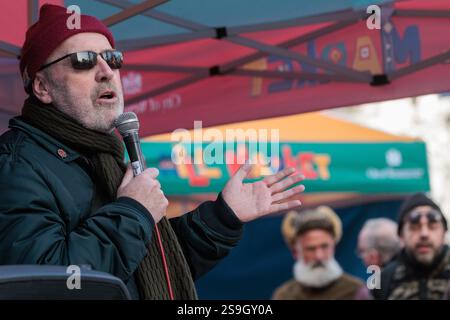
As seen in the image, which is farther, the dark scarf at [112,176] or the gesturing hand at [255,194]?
the gesturing hand at [255,194]

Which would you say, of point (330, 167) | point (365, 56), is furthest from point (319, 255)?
point (365, 56)

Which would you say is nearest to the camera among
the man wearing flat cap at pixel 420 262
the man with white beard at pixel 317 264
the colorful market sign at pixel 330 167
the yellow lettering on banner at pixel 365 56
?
the yellow lettering on banner at pixel 365 56

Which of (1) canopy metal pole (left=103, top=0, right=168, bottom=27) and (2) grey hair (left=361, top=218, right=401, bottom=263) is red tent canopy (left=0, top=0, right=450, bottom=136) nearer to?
(1) canopy metal pole (left=103, top=0, right=168, bottom=27)

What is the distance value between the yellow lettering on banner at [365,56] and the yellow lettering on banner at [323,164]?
10.2 feet

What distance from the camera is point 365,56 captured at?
15.1ft

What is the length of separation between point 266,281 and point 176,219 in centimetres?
554

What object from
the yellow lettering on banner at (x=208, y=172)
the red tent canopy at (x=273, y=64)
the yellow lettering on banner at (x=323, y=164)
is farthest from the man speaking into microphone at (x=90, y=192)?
the yellow lettering on banner at (x=323, y=164)

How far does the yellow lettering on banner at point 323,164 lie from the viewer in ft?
25.2

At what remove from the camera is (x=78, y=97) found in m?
2.37

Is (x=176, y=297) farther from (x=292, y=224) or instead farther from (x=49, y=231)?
(x=292, y=224)

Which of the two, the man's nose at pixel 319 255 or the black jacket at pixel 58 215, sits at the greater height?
the man's nose at pixel 319 255

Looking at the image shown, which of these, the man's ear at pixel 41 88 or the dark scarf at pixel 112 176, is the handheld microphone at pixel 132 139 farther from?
the man's ear at pixel 41 88

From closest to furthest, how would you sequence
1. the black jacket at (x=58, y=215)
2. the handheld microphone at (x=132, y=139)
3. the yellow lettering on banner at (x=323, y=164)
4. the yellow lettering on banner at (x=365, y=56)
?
the black jacket at (x=58, y=215), the handheld microphone at (x=132, y=139), the yellow lettering on banner at (x=365, y=56), the yellow lettering on banner at (x=323, y=164)

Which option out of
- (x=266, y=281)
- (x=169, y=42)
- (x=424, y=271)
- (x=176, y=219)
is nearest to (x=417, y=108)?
(x=266, y=281)
